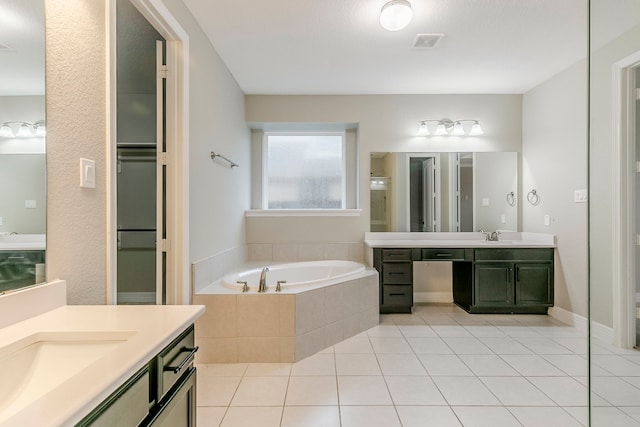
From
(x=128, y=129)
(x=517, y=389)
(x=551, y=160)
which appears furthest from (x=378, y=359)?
(x=128, y=129)

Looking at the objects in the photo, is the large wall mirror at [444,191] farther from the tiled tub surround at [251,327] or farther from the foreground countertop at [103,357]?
the foreground countertop at [103,357]

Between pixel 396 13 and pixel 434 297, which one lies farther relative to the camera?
pixel 434 297

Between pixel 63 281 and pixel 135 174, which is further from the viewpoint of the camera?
pixel 135 174

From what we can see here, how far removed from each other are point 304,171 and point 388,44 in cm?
199

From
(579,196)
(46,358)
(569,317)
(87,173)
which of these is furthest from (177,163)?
(569,317)

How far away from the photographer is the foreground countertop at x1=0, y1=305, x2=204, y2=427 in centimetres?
59

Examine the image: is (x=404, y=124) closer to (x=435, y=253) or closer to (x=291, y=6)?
(x=435, y=253)

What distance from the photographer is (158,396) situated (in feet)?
3.07

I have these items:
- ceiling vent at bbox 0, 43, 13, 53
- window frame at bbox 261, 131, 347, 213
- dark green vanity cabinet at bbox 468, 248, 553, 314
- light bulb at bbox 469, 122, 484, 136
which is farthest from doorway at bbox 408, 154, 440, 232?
ceiling vent at bbox 0, 43, 13, 53

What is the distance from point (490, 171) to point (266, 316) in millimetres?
3240

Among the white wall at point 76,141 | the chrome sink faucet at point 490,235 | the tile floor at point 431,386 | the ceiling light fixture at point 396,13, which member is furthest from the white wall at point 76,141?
the chrome sink faucet at point 490,235

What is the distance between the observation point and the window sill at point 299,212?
4.12 meters

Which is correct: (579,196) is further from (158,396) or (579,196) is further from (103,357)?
(103,357)

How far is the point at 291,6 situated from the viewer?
2311 millimetres
